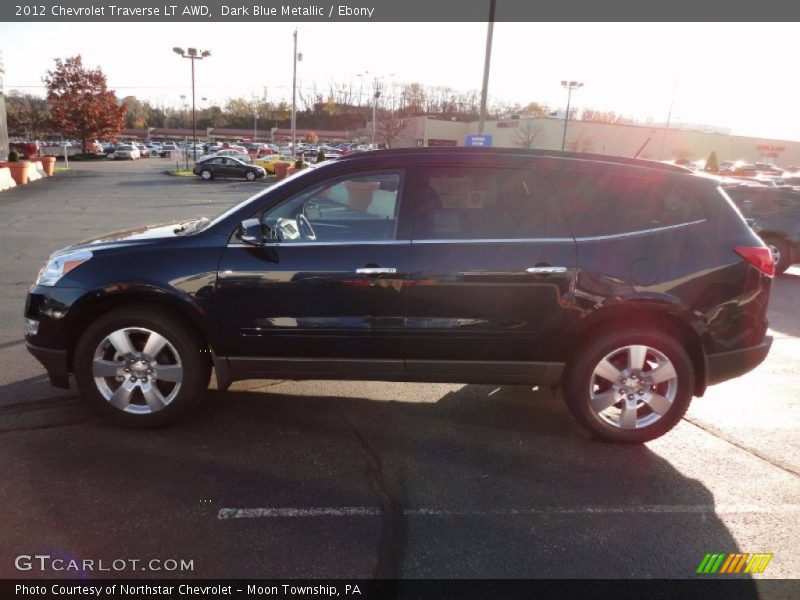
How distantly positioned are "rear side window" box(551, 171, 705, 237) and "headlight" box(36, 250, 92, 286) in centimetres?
319

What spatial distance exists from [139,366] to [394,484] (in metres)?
1.89

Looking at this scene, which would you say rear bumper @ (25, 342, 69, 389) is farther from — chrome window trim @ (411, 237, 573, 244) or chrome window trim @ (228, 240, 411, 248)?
chrome window trim @ (411, 237, 573, 244)

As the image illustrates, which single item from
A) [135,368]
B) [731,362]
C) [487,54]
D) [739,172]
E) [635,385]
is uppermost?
[487,54]

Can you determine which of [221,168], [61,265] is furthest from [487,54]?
[221,168]

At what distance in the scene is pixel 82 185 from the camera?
86.8ft

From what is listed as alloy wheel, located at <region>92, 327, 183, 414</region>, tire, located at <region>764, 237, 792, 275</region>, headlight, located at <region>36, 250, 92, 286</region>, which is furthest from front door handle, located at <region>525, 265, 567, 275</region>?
tire, located at <region>764, 237, 792, 275</region>

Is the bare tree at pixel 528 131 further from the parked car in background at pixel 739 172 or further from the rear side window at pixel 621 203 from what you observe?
the rear side window at pixel 621 203

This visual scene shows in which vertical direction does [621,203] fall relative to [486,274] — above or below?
above

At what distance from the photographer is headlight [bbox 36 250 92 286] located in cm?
374

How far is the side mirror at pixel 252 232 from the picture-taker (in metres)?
3.56

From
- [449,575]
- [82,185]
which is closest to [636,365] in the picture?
[449,575]

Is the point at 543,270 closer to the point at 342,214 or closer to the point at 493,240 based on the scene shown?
the point at 493,240

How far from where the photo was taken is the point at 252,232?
3578 mm

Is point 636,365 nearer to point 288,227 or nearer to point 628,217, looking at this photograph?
point 628,217
